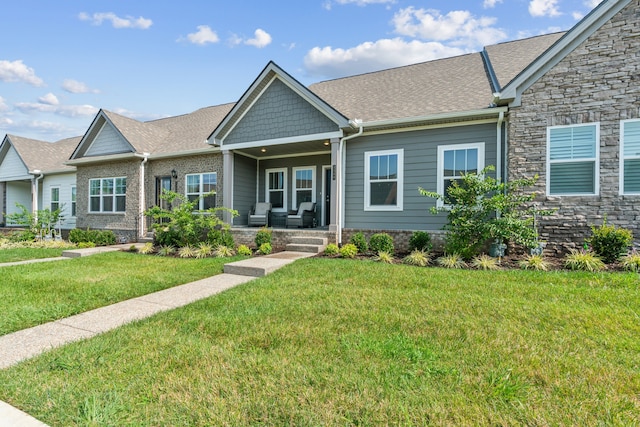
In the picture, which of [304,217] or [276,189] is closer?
[304,217]

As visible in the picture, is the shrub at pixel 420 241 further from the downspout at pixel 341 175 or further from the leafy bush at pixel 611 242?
the leafy bush at pixel 611 242

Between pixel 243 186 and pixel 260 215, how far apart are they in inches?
52.4

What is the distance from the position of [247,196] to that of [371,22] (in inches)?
311

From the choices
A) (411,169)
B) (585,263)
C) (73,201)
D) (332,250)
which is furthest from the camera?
(73,201)

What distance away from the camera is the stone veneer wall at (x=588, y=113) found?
715 cm

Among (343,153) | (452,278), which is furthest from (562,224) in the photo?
(343,153)

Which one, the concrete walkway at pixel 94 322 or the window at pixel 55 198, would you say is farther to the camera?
the window at pixel 55 198

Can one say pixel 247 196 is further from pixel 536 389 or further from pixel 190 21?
pixel 536 389

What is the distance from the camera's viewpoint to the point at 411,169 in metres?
9.45

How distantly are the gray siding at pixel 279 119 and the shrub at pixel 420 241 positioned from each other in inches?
155

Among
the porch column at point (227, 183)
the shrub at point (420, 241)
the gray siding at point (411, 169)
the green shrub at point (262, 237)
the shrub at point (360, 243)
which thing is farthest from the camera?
the porch column at point (227, 183)

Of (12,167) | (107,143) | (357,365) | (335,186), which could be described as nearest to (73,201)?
(107,143)

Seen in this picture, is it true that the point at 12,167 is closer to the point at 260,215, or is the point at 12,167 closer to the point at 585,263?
the point at 260,215

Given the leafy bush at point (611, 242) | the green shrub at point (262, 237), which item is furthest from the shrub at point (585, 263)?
the green shrub at point (262, 237)
